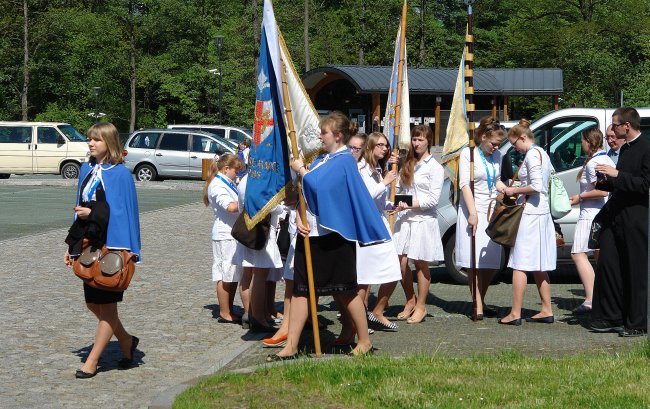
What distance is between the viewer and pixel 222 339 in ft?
30.4

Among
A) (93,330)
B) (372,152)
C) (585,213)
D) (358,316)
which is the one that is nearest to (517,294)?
(585,213)

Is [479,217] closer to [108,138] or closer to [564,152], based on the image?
[564,152]

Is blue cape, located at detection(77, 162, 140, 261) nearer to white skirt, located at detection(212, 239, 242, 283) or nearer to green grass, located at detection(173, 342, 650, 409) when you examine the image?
green grass, located at detection(173, 342, 650, 409)

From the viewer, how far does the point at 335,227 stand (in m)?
7.62

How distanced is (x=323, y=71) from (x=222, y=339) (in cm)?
3797

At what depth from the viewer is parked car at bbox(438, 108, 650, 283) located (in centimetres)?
1298

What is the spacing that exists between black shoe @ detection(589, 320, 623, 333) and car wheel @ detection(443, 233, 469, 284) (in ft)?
11.9

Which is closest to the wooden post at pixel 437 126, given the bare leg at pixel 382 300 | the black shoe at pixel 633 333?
the bare leg at pixel 382 300

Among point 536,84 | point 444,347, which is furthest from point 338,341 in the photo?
point 536,84

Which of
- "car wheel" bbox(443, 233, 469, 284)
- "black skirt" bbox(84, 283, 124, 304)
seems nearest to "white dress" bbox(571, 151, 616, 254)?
"car wheel" bbox(443, 233, 469, 284)

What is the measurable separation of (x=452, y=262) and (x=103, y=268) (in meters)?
6.23

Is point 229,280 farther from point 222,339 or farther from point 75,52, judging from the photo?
point 75,52

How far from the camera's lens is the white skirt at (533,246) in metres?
9.82

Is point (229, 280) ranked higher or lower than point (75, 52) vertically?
lower
